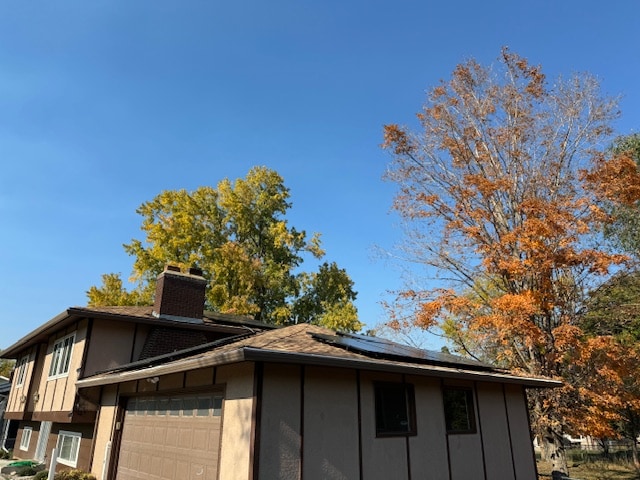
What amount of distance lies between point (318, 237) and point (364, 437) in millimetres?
23779

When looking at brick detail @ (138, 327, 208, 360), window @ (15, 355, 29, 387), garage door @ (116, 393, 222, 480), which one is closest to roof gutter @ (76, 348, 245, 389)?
garage door @ (116, 393, 222, 480)

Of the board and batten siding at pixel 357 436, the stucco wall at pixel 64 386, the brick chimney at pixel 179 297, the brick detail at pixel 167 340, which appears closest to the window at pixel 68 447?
the stucco wall at pixel 64 386

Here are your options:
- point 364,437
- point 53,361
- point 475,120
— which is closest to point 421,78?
point 475,120

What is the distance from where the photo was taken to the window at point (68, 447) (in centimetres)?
1352

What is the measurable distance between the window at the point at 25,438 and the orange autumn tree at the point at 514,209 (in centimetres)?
1648

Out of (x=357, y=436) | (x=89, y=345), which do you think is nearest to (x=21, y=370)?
(x=89, y=345)

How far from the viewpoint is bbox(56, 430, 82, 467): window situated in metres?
13.5

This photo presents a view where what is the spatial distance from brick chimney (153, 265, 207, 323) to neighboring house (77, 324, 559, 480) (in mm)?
3679

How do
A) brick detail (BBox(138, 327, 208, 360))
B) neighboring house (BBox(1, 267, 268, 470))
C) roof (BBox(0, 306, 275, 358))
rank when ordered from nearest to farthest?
neighboring house (BBox(1, 267, 268, 470)) < roof (BBox(0, 306, 275, 358)) < brick detail (BBox(138, 327, 208, 360))

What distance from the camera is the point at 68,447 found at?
14234mm

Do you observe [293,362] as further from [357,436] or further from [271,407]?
→ [357,436]

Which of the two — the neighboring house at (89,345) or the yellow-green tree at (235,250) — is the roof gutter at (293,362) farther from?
the yellow-green tree at (235,250)

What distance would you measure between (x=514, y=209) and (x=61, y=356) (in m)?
17.6

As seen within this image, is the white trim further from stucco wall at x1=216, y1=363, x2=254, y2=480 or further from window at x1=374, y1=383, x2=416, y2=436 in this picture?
window at x1=374, y1=383, x2=416, y2=436
